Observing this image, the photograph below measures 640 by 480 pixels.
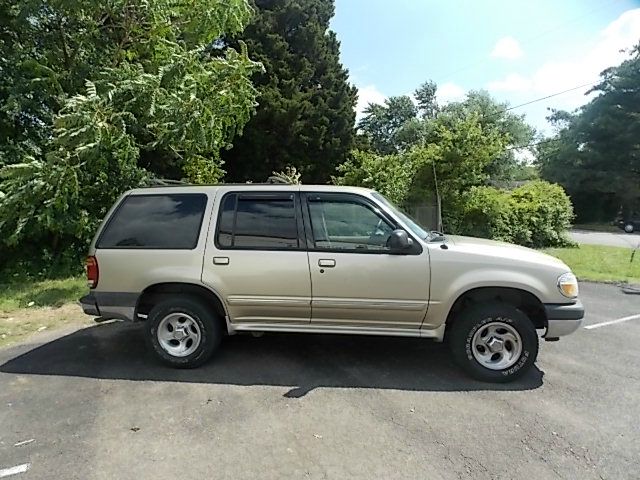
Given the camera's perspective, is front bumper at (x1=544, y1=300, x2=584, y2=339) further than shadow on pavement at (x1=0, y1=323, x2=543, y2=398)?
No

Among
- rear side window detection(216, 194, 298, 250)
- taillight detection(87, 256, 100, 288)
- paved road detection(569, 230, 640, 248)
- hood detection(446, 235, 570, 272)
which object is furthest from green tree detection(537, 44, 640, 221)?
taillight detection(87, 256, 100, 288)

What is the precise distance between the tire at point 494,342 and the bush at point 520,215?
938 centimetres

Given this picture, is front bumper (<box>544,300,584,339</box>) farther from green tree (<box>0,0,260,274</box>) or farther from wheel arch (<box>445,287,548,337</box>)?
green tree (<box>0,0,260,274</box>)

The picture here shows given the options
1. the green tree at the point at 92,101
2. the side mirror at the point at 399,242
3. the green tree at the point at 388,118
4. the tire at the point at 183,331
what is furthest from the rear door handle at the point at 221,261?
the green tree at the point at 388,118

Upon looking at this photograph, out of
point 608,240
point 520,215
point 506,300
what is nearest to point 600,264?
point 520,215

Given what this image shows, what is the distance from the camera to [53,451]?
2.88 meters

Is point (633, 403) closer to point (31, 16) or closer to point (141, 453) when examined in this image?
point (141, 453)

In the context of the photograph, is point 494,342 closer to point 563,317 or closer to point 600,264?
point 563,317

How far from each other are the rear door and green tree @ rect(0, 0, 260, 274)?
465 cm

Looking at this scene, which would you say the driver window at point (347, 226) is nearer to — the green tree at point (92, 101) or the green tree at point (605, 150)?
the green tree at point (92, 101)

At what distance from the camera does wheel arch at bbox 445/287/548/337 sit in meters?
3.98

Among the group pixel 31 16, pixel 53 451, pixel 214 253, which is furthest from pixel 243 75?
pixel 53 451

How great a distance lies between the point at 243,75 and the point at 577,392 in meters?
8.39

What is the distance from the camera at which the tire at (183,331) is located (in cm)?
425
